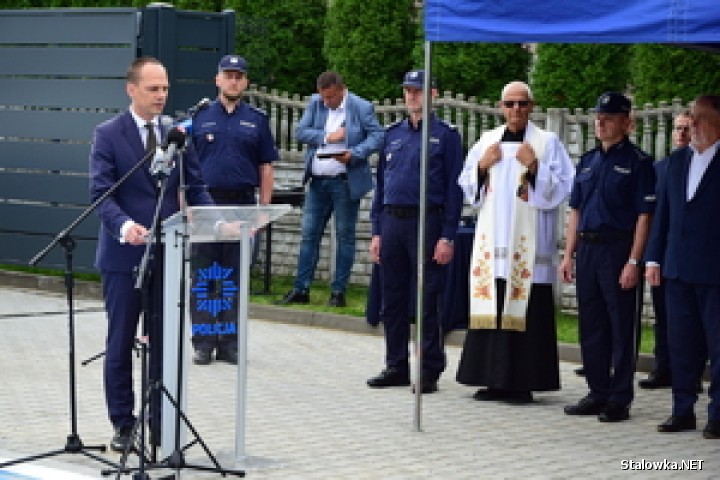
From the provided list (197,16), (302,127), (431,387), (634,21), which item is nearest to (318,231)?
(302,127)

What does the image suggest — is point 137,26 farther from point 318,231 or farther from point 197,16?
point 318,231

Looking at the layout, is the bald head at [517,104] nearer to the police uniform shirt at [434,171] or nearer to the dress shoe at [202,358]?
the police uniform shirt at [434,171]

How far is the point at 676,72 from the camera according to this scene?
1928cm

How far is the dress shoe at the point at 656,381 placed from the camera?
12.4m

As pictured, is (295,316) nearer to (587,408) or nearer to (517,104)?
(517,104)

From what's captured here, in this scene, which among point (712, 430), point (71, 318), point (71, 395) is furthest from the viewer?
point (712, 430)

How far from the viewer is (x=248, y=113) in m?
13.7

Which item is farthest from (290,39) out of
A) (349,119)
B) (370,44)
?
(349,119)

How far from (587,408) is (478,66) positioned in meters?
11.5

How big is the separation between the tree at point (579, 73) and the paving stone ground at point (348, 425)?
7854 millimetres

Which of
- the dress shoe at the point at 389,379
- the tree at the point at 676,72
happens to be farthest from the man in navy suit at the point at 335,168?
the tree at the point at 676,72

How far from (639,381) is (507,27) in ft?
13.6

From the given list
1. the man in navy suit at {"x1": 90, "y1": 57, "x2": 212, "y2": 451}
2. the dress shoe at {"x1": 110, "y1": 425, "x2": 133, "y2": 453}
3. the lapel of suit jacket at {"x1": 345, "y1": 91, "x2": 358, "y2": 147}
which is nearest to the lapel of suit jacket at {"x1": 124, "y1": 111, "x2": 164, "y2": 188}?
the man in navy suit at {"x1": 90, "y1": 57, "x2": 212, "y2": 451}

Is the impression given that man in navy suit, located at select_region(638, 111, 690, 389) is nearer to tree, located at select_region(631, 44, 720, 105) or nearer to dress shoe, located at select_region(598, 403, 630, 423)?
dress shoe, located at select_region(598, 403, 630, 423)
